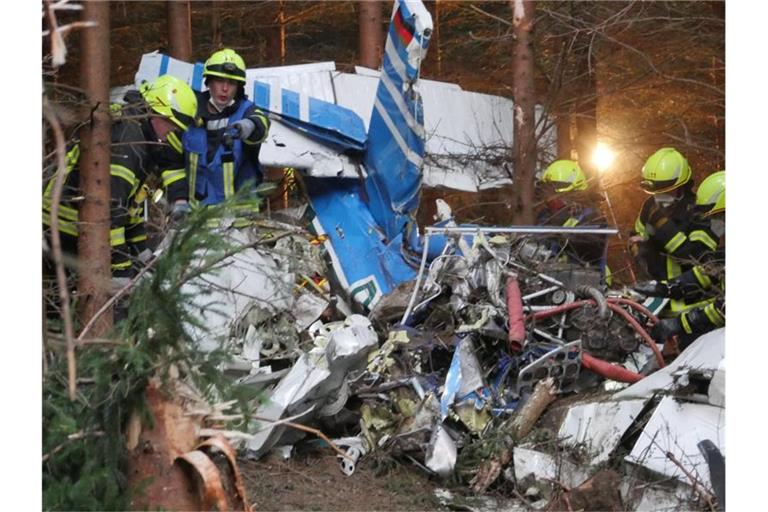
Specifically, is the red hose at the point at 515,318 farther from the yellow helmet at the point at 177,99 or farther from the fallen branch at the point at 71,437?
the fallen branch at the point at 71,437

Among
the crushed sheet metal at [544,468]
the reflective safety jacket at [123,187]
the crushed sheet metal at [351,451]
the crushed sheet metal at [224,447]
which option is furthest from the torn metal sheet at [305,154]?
the crushed sheet metal at [224,447]

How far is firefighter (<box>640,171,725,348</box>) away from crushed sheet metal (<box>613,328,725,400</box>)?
1.11 ft

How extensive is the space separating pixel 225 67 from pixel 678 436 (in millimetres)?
4535

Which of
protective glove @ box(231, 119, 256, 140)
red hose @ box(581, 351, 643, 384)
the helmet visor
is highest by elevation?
the helmet visor

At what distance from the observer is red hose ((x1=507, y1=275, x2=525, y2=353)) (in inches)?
293

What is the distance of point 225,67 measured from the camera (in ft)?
28.8

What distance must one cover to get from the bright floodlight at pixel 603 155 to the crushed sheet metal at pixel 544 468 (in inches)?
382

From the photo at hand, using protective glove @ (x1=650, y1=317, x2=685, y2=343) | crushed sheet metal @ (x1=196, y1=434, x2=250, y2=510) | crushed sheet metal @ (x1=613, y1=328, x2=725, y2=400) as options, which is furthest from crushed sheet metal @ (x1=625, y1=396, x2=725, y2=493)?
crushed sheet metal @ (x1=196, y1=434, x2=250, y2=510)

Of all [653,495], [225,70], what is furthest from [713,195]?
[225,70]

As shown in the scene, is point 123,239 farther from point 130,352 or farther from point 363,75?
point 363,75

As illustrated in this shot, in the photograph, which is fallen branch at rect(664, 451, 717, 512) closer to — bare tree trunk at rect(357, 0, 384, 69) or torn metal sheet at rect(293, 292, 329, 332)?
torn metal sheet at rect(293, 292, 329, 332)

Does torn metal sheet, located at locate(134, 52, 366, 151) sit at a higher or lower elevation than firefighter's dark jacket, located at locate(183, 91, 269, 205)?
higher

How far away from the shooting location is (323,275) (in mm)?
9164

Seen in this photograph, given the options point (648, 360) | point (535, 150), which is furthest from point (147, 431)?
point (535, 150)
